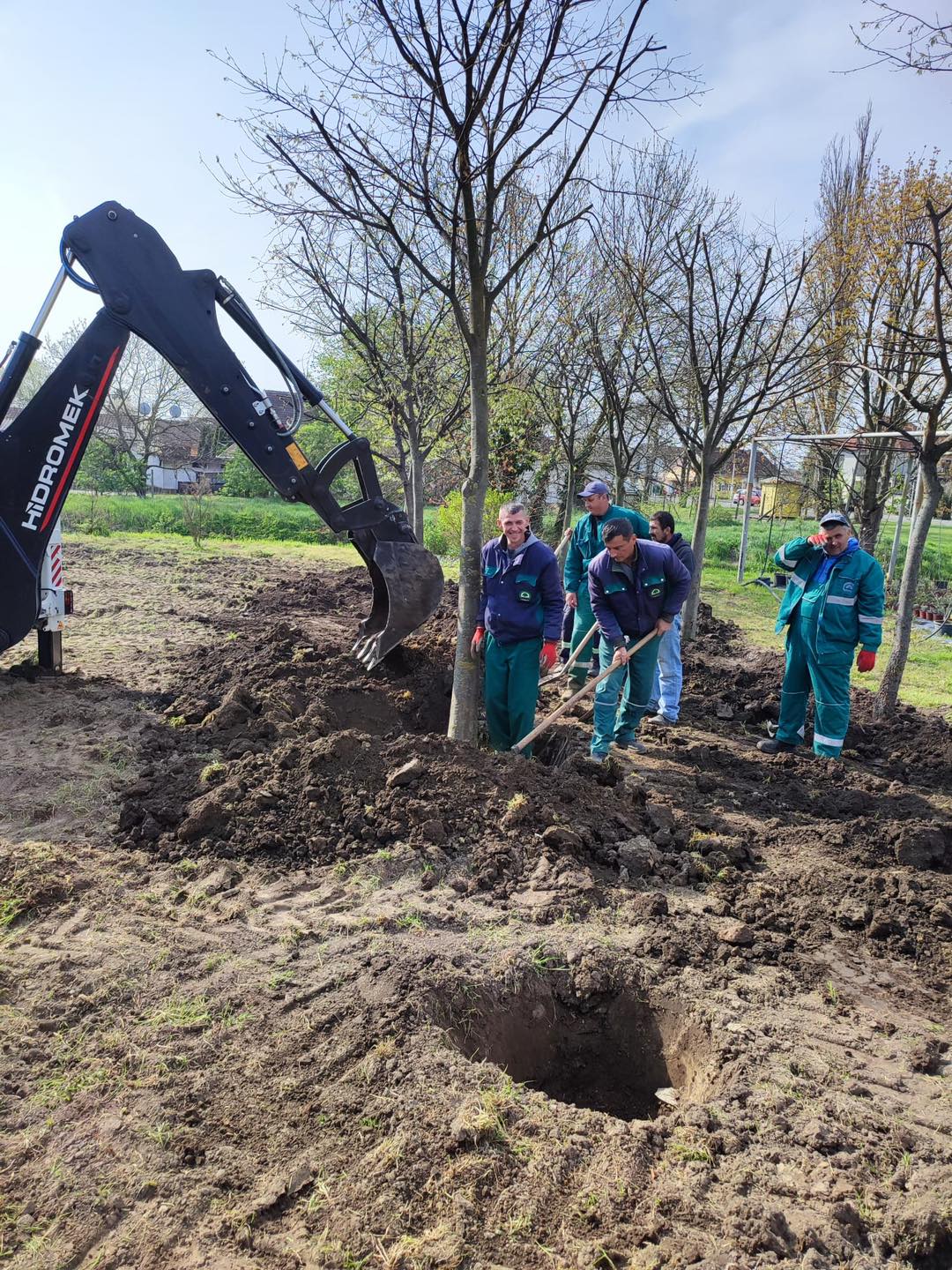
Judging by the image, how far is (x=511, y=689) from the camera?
5.68m

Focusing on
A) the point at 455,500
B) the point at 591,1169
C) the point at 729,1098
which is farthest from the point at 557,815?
the point at 455,500

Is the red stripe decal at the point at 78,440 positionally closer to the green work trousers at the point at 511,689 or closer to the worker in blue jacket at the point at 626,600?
the green work trousers at the point at 511,689

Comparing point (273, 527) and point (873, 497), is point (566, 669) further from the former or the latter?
point (273, 527)

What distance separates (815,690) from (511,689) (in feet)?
7.83

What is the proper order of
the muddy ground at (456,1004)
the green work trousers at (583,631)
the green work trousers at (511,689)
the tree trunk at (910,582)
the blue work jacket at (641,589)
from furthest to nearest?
the green work trousers at (583,631) < the tree trunk at (910,582) < the blue work jacket at (641,589) < the green work trousers at (511,689) < the muddy ground at (456,1004)

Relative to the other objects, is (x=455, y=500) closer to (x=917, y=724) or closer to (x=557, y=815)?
(x=917, y=724)

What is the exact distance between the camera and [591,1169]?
2322 millimetres

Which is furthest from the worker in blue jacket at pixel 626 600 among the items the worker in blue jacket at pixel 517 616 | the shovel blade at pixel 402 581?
the shovel blade at pixel 402 581

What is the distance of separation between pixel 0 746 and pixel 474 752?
3346 mm

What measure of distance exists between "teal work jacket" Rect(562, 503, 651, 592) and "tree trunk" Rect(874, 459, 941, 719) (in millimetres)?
2191

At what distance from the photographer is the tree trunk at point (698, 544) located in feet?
28.1

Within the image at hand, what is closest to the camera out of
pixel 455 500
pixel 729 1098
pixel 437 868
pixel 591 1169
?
pixel 591 1169

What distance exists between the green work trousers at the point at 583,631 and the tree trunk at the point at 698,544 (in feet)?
4.41

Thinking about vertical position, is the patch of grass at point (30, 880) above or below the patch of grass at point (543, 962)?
below
